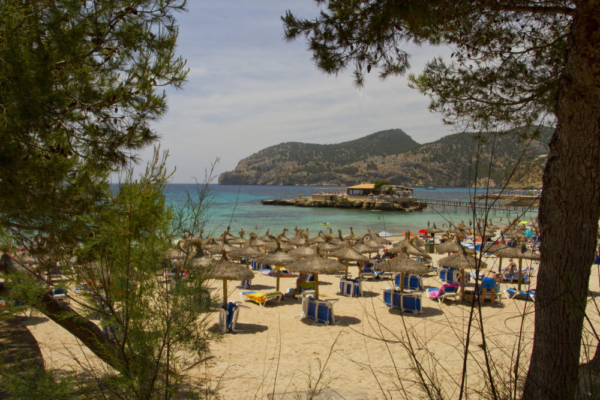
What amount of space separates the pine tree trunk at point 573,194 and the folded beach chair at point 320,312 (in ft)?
22.7

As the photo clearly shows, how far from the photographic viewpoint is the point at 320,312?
9.66 meters

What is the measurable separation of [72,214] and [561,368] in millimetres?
4581

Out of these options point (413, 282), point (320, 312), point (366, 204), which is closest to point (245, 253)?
point (320, 312)

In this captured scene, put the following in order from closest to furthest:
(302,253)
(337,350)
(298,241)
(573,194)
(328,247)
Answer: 1. (573,194)
2. (337,350)
3. (302,253)
4. (328,247)
5. (298,241)

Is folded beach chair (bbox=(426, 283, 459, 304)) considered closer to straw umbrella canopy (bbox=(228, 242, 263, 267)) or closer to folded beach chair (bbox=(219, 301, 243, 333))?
folded beach chair (bbox=(219, 301, 243, 333))

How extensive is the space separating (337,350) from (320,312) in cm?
221

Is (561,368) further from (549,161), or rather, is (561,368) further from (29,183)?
(29,183)

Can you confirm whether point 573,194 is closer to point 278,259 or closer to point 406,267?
point 406,267

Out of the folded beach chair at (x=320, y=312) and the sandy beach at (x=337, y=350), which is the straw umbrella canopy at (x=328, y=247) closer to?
the sandy beach at (x=337, y=350)

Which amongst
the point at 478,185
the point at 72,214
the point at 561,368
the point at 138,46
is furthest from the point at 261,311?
the point at 478,185

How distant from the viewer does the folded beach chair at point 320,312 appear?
31.3 ft

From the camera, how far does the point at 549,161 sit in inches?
124

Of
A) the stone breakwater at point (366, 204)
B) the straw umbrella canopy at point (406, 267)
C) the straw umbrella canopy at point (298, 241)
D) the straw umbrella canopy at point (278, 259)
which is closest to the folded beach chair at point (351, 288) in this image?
the straw umbrella canopy at point (406, 267)

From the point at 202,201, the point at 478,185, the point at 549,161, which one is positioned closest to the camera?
the point at 478,185
